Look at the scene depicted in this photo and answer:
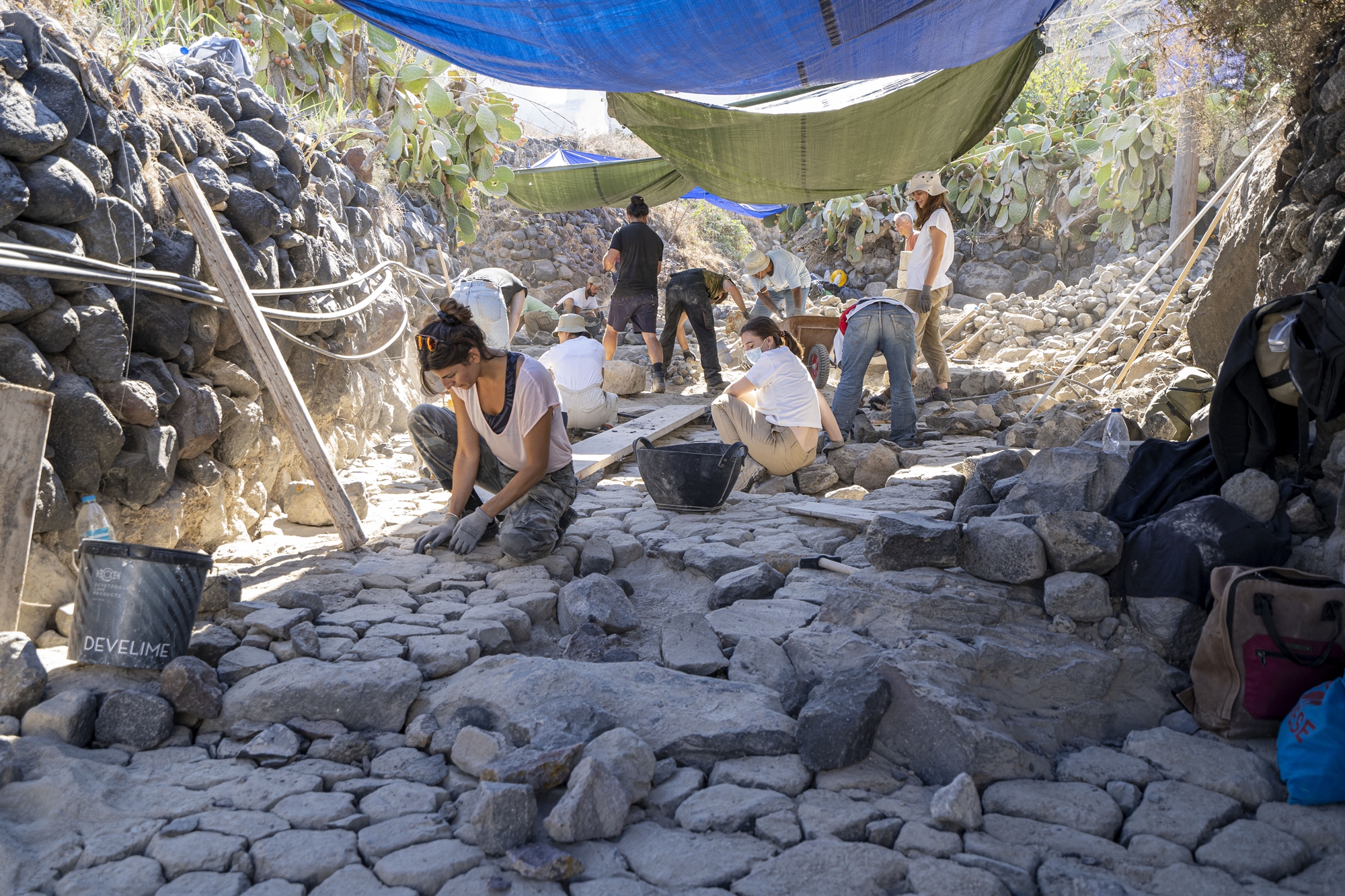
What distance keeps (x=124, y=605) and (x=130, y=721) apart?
0.33m

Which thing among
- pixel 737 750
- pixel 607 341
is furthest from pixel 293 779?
pixel 607 341

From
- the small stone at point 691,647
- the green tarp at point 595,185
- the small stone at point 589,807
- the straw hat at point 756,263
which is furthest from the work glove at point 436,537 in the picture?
the green tarp at point 595,185

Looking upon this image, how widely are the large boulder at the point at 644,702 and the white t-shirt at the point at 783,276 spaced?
699 centimetres

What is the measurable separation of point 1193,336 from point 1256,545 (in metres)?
3.30

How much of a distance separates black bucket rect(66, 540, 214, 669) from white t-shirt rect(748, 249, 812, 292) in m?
7.44

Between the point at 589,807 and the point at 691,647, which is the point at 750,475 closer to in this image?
the point at 691,647

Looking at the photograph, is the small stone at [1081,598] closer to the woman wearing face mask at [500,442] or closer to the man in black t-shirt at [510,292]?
the woman wearing face mask at [500,442]

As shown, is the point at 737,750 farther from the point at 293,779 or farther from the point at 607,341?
the point at 607,341

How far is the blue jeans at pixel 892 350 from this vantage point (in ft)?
19.7

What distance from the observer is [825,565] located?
3.54 m

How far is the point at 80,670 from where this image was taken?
8.16 feet

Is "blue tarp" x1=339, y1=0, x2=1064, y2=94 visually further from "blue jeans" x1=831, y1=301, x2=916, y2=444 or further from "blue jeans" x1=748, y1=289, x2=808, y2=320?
"blue jeans" x1=748, y1=289, x2=808, y2=320

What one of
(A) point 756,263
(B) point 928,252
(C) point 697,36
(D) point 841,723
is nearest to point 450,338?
(C) point 697,36

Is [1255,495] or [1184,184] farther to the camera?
[1184,184]
